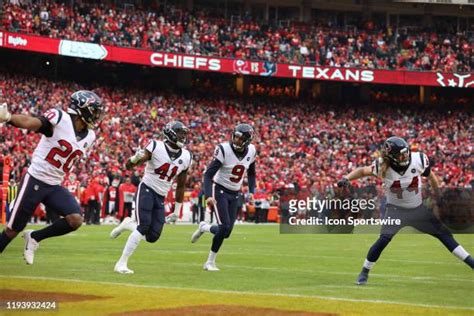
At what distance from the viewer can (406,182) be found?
10.8 meters

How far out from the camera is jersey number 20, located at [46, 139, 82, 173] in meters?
9.59

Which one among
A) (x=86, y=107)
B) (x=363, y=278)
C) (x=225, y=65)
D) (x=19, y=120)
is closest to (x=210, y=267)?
(x=363, y=278)

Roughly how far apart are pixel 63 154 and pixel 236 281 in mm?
2726

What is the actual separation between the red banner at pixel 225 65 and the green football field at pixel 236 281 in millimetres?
19744

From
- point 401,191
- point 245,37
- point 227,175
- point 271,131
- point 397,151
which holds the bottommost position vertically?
point 271,131

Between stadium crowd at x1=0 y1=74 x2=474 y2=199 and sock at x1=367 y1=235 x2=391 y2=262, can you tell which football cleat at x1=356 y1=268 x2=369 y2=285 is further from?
stadium crowd at x1=0 y1=74 x2=474 y2=199

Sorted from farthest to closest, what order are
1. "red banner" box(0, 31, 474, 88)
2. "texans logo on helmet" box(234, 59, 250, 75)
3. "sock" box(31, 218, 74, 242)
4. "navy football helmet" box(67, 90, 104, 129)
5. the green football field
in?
"texans logo on helmet" box(234, 59, 250, 75)
"red banner" box(0, 31, 474, 88)
"sock" box(31, 218, 74, 242)
"navy football helmet" box(67, 90, 104, 129)
the green football field

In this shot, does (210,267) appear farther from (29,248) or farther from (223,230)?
(29,248)

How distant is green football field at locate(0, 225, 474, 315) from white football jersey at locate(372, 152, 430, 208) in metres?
1.04

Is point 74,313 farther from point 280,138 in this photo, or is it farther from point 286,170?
point 280,138

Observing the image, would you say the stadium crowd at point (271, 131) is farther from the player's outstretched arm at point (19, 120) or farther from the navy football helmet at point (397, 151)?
the player's outstretched arm at point (19, 120)

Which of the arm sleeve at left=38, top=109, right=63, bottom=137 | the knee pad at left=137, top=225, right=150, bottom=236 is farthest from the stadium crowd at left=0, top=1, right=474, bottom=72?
the arm sleeve at left=38, top=109, right=63, bottom=137

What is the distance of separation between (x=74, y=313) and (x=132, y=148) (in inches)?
1028

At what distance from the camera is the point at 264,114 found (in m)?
42.3
